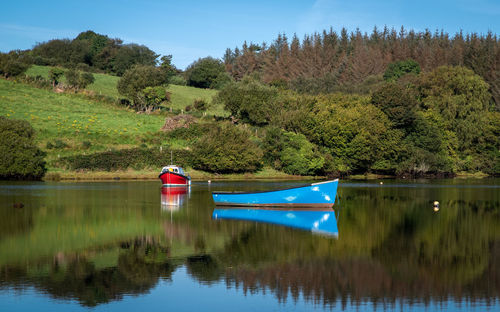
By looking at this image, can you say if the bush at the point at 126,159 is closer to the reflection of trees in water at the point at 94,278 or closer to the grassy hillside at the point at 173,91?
the grassy hillside at the point at 173,91

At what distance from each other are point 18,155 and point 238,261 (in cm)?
5224

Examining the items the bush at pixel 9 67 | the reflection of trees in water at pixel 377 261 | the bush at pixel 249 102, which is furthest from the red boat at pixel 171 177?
the bush at pixel 9 67

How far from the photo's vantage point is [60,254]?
22.9 m

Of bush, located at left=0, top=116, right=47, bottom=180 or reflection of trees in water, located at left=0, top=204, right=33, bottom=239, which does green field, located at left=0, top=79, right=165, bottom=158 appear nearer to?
bush, located at left=0, top=116, right=47, bottom=180

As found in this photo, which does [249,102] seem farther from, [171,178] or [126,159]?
[171,178]

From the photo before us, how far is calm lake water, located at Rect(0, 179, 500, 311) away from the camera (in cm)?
1647

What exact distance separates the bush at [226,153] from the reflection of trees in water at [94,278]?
54.8 metres

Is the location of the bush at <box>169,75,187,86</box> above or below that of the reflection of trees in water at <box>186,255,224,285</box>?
above

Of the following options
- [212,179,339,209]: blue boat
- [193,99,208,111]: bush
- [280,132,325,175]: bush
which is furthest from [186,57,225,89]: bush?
[212,179,339,209]: blue boat

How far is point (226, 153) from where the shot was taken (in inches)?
3066

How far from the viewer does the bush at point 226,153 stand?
77.4m

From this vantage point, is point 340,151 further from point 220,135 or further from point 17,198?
point 17,198

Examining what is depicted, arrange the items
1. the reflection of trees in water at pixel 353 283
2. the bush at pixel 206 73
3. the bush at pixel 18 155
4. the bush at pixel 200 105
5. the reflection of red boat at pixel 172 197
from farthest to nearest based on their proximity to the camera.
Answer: the bush at pixel 206 73
the bush at pixel 200 105
the bush at pixel 18 155
the reflection of red boat at pixel 172 197
the reflection of trees in water at pixel 353 283

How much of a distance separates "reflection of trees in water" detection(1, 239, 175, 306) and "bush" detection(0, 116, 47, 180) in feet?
160
